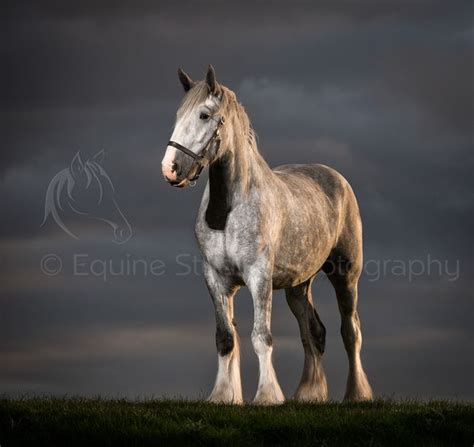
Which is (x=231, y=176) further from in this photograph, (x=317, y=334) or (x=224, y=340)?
(x=317, y=334)

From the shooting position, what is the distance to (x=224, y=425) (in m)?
9.02

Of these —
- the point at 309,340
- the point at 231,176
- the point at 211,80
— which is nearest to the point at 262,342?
the point at 231,176

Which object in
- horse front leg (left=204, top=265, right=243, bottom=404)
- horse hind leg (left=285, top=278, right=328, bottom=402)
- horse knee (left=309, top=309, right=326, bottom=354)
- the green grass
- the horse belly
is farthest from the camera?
horse knee (left=309, top=309, right=326, bottom=354)

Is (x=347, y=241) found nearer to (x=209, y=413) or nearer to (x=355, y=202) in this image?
(x=355, y=202)

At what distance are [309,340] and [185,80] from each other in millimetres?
4076

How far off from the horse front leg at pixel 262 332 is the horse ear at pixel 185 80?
7.00ft

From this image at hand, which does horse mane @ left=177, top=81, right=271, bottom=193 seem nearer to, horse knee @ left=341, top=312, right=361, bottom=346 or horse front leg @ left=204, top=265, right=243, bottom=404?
horse front leg @ left=204, top=265, right=243, bottom=404

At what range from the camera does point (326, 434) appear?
903cm

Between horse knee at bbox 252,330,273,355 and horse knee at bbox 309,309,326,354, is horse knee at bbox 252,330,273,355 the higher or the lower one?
the lower one

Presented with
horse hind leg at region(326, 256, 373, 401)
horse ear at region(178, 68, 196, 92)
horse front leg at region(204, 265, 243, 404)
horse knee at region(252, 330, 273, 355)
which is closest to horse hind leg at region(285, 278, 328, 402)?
horse hind leg at region(326, 256, 373, 401)

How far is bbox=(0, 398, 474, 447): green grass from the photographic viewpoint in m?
8.72

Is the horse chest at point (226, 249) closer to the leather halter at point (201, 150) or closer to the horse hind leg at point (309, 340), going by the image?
the leather halter at point (201, 150)

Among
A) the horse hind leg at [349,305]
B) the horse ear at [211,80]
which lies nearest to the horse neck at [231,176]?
the horse ear at [211,80]

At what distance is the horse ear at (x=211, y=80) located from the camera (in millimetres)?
9875
